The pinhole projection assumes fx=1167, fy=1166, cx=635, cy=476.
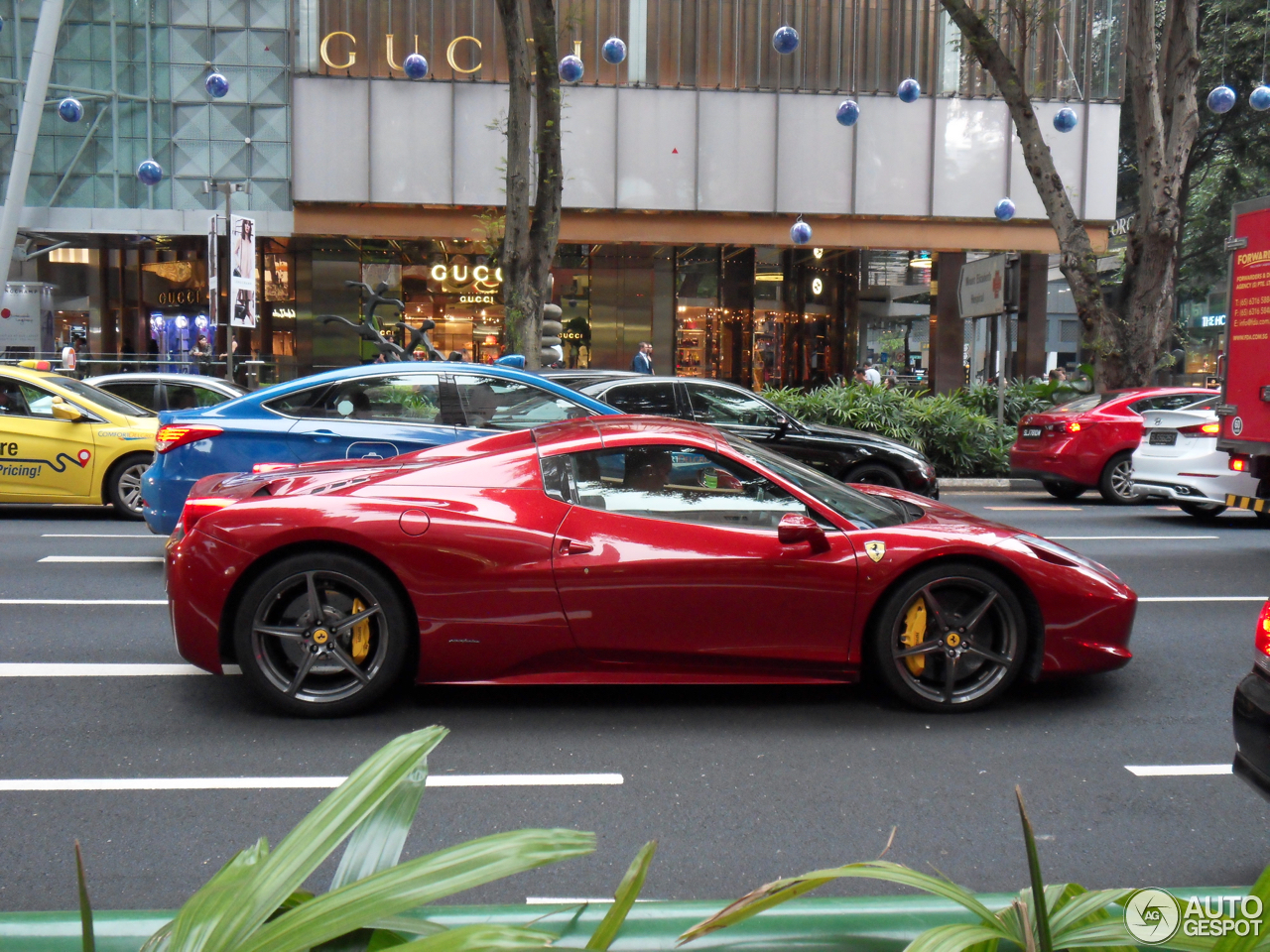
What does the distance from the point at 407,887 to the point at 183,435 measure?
8024 millimetres

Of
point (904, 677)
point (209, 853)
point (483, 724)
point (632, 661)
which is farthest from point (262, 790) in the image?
point (904, 677)

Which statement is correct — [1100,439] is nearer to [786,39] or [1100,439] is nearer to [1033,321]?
[786,39]

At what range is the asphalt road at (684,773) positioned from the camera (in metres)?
3.78

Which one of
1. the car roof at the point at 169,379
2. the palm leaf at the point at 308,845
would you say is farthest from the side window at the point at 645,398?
the palm leaf at the point at 308,845

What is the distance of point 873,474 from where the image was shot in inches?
493

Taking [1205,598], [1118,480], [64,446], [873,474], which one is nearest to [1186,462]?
[1118,480]

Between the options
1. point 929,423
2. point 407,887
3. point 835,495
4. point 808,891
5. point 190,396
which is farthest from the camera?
point 929,423

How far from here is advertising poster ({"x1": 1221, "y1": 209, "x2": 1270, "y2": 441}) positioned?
9844mm

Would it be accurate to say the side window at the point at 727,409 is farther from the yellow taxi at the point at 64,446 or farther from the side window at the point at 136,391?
the side window at the point at 136,391

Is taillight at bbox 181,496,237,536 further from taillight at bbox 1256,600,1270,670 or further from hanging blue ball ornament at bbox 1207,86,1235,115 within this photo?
hanging blue ball ornament at bbox 1207,86,1235,115

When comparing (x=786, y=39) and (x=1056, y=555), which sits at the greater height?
(x=786, y=39)

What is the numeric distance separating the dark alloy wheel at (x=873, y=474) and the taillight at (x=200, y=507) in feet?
Answer: 26.0

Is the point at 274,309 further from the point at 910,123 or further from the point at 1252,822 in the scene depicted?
the point at 1252,822

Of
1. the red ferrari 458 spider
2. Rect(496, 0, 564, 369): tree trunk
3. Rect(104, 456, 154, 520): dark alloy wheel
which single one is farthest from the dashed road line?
Rect(496, 0, 564, 369): tree trunk
